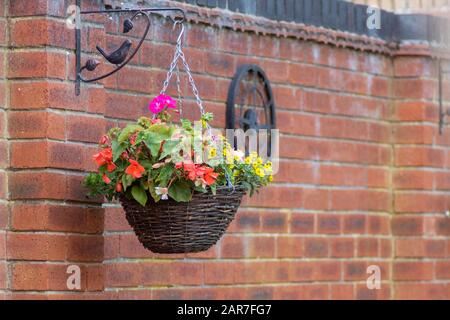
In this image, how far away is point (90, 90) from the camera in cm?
497

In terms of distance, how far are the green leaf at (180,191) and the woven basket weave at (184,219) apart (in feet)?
0.17

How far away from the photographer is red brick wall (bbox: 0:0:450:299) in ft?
15.7

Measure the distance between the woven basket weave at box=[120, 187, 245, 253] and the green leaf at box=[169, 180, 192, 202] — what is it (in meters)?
0.05

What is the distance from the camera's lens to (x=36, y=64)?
4.79 metres

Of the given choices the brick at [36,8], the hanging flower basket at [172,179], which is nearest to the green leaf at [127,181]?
the hanging flower basket at [172,179]

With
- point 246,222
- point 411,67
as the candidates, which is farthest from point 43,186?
point 411,67

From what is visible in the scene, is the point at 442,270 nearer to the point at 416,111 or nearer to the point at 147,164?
the point at 416,111

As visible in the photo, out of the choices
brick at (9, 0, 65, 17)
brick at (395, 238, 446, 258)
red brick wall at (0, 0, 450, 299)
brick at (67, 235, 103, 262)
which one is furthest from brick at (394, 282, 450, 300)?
brick at (9, 0, 65, 17)

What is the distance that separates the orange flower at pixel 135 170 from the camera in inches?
182

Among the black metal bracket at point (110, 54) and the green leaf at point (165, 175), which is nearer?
the green leaf at point (165, 175)

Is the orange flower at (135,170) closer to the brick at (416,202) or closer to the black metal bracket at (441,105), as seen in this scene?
the brick at (416,202)

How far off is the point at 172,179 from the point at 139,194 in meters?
0.15
